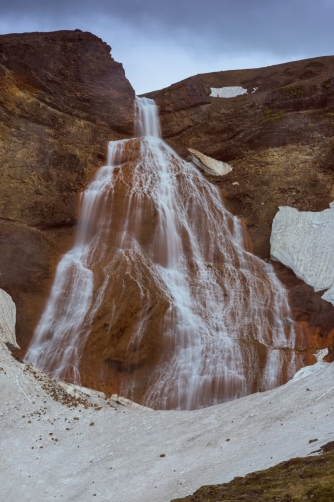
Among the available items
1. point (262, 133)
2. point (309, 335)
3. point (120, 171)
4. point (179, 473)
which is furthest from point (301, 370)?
point (262, 133)

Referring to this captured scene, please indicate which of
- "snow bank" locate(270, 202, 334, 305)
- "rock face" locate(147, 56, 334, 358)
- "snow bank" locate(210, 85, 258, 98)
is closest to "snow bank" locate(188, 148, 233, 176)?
"rock face" locate(147, 56, 334, 358)

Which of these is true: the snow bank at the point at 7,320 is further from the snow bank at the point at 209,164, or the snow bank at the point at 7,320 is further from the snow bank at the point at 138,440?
the snow bank at the point at 209,164

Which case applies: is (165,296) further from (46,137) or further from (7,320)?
(46,137)

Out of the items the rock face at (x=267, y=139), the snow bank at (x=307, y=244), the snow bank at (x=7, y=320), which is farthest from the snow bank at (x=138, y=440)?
the rock face at (x=267, y=139)

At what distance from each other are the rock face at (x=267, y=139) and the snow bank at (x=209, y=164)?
443mm

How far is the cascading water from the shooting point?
22.6 m

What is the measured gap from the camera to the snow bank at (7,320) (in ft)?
74.1

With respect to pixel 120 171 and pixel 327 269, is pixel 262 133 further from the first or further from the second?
pixel 327 269

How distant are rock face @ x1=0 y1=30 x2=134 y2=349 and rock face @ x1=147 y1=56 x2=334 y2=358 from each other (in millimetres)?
4600

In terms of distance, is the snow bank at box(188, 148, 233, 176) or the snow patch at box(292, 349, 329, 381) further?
the snow bank at box(188, 148, 233, 176)

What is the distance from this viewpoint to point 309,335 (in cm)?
2488

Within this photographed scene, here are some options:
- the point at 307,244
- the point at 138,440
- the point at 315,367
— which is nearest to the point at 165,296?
the point at 315,367

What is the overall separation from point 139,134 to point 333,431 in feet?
93.2

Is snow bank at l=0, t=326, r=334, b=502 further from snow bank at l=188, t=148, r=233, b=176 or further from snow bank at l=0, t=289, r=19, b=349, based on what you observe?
snow bank at l=188, t=148, r=233, b=176
